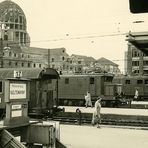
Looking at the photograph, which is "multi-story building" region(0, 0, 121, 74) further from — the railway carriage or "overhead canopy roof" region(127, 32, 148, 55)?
"overhead canopy roof" region(127, 32, 148, 55)

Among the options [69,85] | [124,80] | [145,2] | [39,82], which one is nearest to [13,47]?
[124,80]

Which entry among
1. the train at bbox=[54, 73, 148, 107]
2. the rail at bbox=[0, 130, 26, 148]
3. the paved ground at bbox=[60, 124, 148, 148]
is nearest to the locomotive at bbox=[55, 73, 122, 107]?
the train at bbox=[54, 73, 148, 107]

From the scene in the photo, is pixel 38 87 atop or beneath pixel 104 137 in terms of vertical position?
atop

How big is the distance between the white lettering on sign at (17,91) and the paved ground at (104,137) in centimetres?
343

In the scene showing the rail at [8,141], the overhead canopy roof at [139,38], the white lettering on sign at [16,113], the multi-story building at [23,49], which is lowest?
the rail at [8,141]

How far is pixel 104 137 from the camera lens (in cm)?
1592

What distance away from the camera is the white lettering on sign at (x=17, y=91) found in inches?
415

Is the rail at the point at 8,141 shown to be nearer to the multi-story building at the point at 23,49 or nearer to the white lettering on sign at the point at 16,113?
the white lettering on sign at the point at 16,113

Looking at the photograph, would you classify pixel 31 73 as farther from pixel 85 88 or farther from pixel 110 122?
pixel 85 88

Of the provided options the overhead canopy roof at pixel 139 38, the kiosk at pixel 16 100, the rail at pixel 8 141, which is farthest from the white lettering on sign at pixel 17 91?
the overhead canopy roof at pixel 139 38

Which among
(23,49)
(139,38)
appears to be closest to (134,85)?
(139,38)

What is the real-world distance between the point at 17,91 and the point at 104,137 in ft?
20.6

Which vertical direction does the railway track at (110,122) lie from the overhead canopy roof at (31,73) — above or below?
below

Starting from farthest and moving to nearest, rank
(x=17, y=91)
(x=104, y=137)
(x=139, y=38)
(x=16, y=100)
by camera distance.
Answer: (x=104, y=137) < (x=17, y=91) < (x=16, y=100) < (x=139, y=38)
